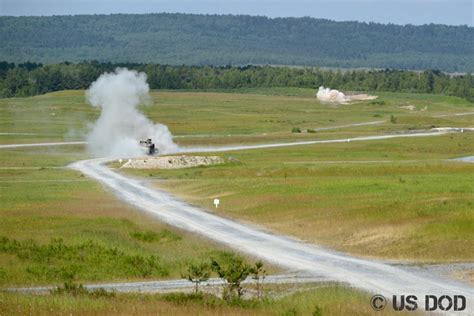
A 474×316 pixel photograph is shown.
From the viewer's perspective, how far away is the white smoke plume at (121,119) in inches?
4368

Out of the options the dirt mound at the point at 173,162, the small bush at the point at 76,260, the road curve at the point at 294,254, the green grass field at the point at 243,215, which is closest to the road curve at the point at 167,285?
the road curve at the point at 294,254

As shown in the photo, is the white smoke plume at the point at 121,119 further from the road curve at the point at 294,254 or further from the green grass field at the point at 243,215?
the road curve at the point at 294,254

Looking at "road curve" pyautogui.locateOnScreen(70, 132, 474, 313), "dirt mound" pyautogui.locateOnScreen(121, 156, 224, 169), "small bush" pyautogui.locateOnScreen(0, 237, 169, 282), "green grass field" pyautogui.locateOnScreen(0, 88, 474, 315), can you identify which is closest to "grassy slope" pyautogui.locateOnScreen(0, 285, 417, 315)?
"green grass field" pyautogui.locateOnScreen(0, 88, 474, 315)

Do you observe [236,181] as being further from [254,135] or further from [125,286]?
[254,135]

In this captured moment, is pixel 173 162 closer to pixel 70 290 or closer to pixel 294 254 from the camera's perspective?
pixel 294 254

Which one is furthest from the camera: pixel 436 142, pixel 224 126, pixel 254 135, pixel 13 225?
pixel 224 126

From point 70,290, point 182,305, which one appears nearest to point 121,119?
point 70,290

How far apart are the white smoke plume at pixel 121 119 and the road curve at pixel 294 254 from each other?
43.3 m

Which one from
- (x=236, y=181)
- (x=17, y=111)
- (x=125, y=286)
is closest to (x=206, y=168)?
(x=236, y=181)

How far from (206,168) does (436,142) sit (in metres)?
38.3

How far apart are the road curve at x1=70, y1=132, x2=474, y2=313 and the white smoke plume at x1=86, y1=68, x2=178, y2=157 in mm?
43293

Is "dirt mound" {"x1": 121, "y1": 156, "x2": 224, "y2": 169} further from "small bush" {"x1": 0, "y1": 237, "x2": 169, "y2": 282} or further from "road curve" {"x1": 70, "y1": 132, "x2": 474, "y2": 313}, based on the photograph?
"small bush" {"x1": 0, "y1": 237, "x2": 169, "y2": 282}

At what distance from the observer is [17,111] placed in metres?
169

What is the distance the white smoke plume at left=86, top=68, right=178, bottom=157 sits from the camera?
110938 mm
